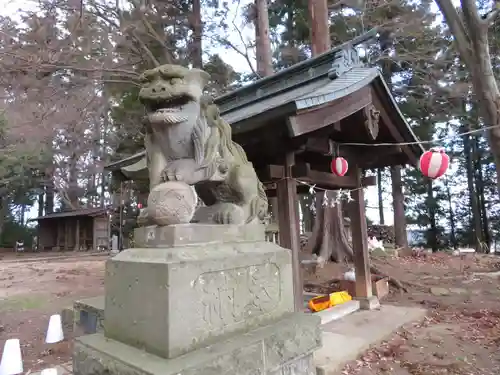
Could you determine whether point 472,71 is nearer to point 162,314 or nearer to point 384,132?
point 384,132

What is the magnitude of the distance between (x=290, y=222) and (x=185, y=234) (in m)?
2.92

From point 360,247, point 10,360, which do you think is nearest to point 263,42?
point 360,247

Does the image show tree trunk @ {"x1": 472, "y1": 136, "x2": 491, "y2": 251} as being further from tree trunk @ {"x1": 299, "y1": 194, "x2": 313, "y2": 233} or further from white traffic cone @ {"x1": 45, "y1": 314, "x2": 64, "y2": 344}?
white traffic cone @ {"x1": 45, "y1": 314, "x2": 64, "y2": 344}

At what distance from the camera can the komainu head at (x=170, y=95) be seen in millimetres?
2068

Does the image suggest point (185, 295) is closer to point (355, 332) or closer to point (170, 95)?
point (170, 95)

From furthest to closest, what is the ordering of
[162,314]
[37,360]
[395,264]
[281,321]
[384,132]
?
[395,264], [384,132], [37,360], [281,321], [162,314]

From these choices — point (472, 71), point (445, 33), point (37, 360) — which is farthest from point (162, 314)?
point (445, 33)

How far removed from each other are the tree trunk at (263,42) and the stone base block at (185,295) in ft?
26.0

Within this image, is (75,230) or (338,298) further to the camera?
(75,230)

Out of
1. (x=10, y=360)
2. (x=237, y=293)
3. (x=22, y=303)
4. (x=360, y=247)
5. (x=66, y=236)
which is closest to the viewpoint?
(x=237, y=293)

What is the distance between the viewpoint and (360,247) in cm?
582

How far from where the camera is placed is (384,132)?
5676 mm

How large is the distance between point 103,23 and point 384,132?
282 inches

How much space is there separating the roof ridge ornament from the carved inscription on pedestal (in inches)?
139
